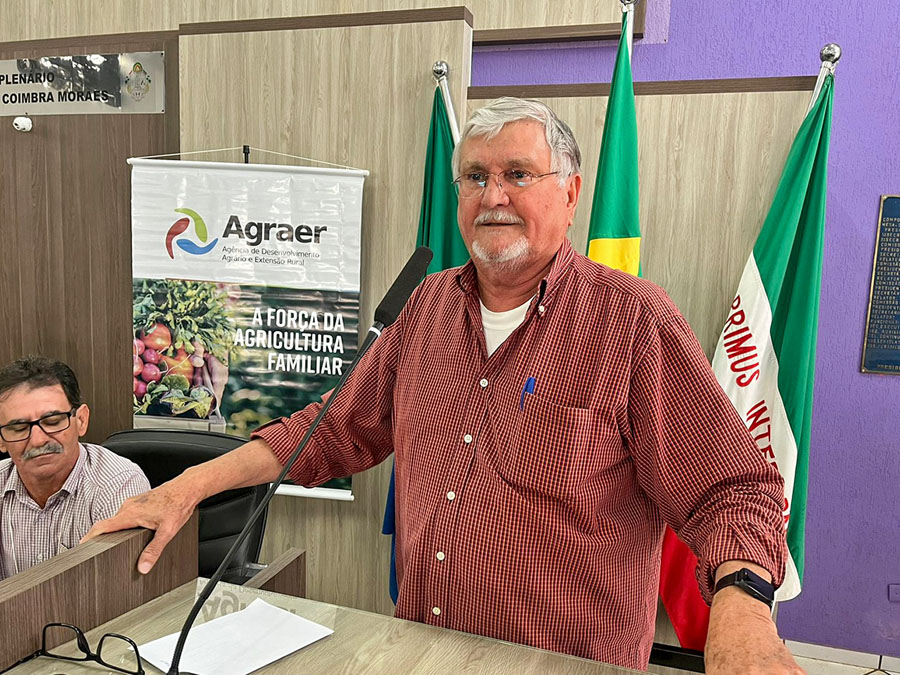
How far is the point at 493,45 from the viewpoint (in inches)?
112

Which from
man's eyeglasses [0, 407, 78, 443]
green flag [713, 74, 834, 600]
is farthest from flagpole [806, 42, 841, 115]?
man's eyeglasses [0, 407, 78, 443]

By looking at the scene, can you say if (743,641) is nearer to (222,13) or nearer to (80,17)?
(222,13)

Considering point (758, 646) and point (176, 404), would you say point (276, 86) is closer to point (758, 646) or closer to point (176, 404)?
point (176, 404)

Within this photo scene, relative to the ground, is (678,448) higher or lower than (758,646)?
higher

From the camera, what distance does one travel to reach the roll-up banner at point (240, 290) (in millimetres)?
2420

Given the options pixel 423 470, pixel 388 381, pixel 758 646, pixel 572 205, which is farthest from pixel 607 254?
pixel 758 646

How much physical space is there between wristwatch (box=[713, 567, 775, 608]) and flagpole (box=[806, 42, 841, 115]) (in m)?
1.63

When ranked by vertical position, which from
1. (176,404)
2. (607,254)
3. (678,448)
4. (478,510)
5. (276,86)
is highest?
(276,86)

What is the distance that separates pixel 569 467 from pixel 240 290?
5.45 feet

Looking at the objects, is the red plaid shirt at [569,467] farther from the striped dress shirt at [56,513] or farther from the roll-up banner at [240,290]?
the roll-up banner at [240,290]

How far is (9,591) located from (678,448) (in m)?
0.93

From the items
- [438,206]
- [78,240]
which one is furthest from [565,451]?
[78,240]

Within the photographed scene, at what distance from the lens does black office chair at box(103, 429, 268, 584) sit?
187 centimetres

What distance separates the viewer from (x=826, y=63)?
2010 mm
